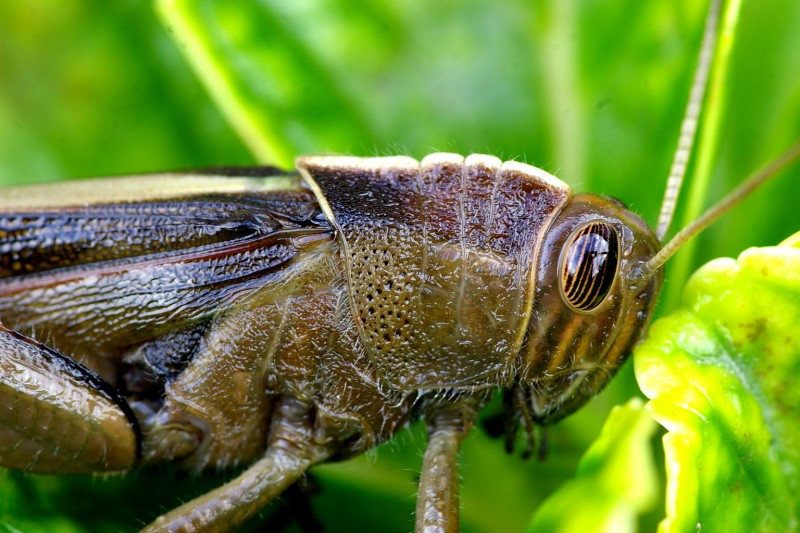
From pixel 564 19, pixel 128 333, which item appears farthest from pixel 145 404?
pixel 564 19

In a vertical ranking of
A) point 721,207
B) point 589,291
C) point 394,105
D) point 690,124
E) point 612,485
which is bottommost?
point 612,485

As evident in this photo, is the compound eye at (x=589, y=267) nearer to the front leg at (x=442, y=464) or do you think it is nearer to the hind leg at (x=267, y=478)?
the front leg at (x=442, y=464)

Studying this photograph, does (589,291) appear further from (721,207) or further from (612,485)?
(612,485)

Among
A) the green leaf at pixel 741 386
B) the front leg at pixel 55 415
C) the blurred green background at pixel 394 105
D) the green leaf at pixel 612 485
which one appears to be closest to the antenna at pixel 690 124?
the blurred green background at pixel 394 105

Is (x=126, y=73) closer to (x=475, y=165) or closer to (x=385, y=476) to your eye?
(x=475, y=165)

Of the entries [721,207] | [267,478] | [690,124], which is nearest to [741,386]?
[721,207]

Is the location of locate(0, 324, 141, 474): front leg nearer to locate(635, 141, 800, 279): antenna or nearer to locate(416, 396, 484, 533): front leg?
locate(416, 396, 484, 533): front leg
